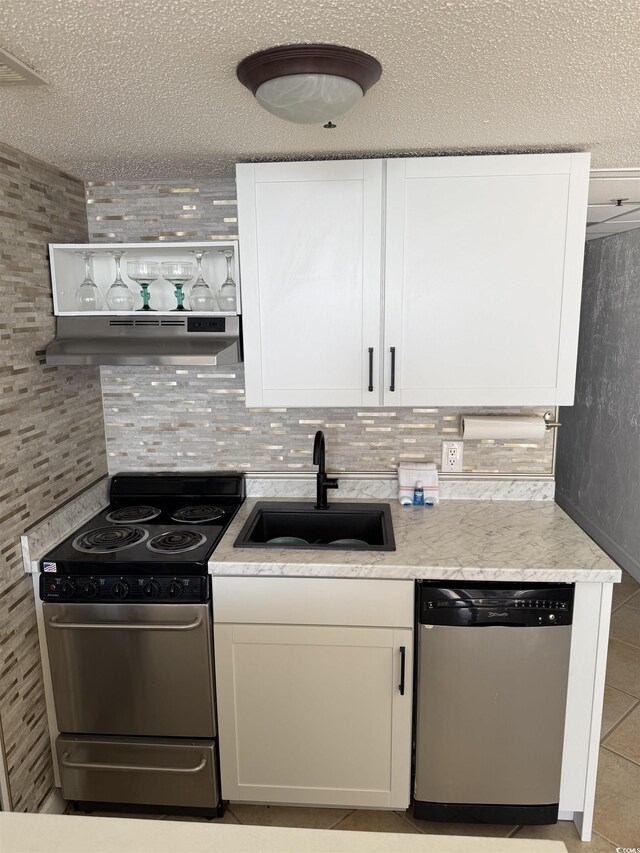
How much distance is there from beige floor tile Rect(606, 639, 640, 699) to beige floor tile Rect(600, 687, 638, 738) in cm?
4

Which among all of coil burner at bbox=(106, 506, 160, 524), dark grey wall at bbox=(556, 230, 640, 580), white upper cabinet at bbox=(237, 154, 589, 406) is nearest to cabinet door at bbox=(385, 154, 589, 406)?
white upper cabinet at bbox=(237, 154, 589, 406)

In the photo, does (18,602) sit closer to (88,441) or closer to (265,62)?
(88,441)

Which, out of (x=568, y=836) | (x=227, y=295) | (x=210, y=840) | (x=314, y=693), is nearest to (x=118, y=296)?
(x=227, y=295)

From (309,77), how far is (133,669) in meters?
1.78

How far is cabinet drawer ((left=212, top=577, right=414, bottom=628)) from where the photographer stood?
1.93 meters

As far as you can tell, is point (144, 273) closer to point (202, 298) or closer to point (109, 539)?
point (202, 298)

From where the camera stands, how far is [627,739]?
8.20ft

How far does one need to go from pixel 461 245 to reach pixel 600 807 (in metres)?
2.03

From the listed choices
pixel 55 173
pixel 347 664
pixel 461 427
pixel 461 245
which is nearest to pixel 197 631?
pixel 347 664

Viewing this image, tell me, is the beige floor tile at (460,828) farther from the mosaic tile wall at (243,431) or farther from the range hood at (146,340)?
the range hood at (146,340)

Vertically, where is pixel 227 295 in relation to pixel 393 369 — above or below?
above

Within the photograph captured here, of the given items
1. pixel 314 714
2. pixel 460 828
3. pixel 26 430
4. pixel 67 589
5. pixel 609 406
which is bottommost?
pixel 460 828

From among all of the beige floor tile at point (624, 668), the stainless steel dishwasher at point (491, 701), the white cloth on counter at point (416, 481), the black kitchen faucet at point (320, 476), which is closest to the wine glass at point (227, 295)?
the black kitchen faucet at point (320, 476)

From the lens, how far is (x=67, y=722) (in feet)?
6.77
